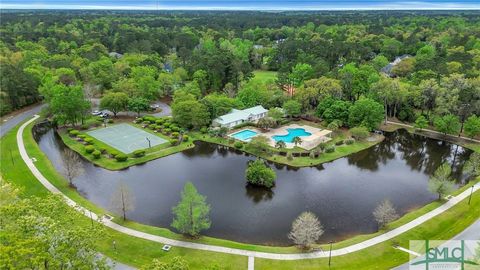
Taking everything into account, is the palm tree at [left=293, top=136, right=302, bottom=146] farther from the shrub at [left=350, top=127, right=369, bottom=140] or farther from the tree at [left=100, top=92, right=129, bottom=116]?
the tree at [left=100, top=92, right=129, bottom=116]

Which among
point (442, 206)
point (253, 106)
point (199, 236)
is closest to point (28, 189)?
point (199, 236)

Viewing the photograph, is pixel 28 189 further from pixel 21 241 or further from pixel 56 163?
pixel 21 241

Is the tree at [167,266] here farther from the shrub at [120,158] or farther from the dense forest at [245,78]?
the dense forest at [245,78]

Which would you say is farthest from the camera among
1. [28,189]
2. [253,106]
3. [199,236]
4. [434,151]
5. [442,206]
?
[253,106]

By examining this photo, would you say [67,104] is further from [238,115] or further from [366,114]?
[366,114]

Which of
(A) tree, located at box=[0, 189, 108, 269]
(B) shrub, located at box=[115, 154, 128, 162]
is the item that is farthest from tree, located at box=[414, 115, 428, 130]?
(A) tree, located at box=[0, 189, 108, 269]

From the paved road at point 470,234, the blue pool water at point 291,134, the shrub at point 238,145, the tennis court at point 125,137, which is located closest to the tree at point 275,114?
the blue pool water at point 291,134

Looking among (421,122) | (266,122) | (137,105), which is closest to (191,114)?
(137,105)
